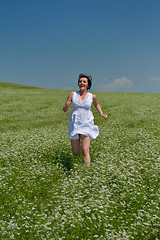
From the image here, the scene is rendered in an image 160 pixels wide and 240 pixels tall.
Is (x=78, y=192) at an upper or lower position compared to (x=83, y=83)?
lower

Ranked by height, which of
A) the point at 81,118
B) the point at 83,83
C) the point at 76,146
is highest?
the point at 83,83

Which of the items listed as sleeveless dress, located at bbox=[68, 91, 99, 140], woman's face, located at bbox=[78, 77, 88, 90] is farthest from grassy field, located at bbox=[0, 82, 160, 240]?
woman's face, located at bbox=[78, 77, 88, 90]

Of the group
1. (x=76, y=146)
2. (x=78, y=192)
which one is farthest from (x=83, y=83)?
(x=78, y=192)

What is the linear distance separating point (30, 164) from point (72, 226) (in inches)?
159

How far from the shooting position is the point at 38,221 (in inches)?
240

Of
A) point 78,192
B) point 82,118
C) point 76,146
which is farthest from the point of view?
point 76,146

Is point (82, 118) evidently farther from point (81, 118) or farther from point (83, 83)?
point (83, 83)

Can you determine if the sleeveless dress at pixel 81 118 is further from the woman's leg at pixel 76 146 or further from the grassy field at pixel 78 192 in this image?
the grassy field at pixel 78 192

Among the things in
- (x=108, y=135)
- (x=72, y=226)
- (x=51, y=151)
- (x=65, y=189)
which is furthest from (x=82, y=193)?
(x=108, y=135)

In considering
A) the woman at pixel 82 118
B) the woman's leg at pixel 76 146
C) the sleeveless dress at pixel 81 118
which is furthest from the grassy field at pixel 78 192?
the sleeveless dress at pixel 81 118

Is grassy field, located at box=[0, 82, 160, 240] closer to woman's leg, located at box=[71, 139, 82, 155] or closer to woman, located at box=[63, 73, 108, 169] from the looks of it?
woman's leg, located at box=[71, 139, 82, 155]

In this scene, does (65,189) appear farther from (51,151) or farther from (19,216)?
(51,151)

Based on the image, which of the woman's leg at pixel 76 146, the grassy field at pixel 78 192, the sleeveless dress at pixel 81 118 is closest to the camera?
the grassy field at pixel 78 192

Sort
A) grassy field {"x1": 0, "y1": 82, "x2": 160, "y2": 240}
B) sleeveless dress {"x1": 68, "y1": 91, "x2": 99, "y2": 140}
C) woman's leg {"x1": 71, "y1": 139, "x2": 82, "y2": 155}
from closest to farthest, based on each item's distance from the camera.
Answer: grassy field {"x1": 0, "y1": 82, "x2": 160, "y2": 240} < sleeveless dress {"x1": 68, "y1": 91, "x2": 99, "y2": 140} < woman's leg {"x1": 71, "y1": 139, "x2": 82, "y2": 155}
